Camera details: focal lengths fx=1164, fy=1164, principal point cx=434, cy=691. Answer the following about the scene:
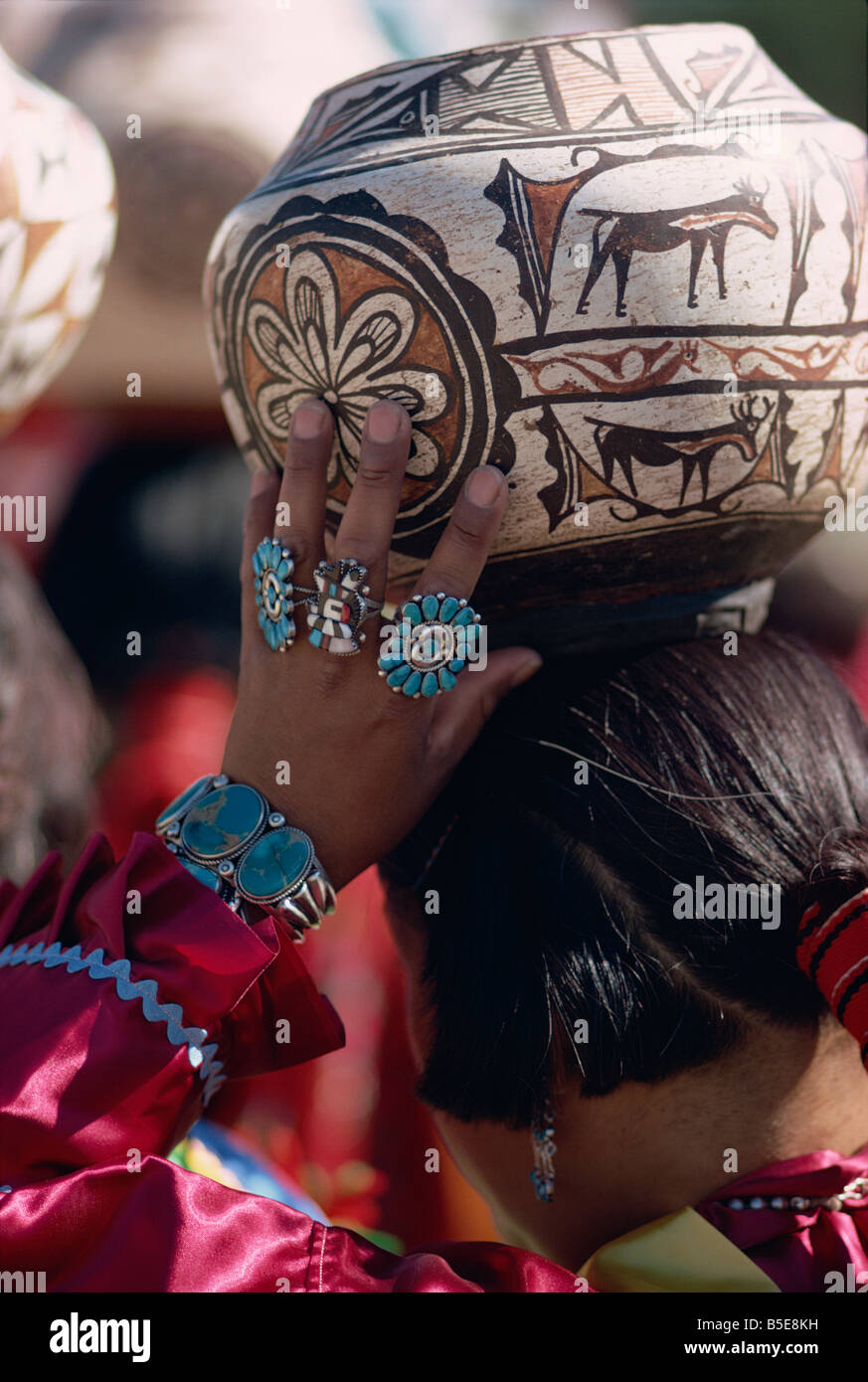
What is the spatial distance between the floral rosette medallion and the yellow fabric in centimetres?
85

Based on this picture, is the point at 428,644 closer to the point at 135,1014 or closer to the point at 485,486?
the point at 485,486

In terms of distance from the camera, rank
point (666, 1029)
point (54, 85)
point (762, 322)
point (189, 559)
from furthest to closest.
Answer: point (189, 559) → point (54, 85) → point (666, 1029) → point (762, 322)

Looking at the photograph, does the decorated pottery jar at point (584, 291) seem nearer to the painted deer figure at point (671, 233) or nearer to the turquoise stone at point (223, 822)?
the painted deer figure at point (671, 233)

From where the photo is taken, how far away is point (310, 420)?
4.59ft

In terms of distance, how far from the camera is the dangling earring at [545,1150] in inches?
59.8

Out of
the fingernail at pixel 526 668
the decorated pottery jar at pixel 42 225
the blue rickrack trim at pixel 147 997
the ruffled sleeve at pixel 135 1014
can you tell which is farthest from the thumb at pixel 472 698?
the decorated pottery jar at pixel 42 225

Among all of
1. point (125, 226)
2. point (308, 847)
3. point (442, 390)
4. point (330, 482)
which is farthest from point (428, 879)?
point (125, 226)

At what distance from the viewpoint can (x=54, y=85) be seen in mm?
3643

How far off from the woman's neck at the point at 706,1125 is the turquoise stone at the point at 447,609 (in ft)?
2.10

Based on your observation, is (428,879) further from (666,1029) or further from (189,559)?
(189,559)

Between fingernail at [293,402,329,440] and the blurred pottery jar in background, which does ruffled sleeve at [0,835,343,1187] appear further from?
the blurred pottery jar in background

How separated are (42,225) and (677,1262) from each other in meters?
1.83

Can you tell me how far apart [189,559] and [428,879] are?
304cm

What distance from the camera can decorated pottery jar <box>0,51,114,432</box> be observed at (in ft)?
6.22
